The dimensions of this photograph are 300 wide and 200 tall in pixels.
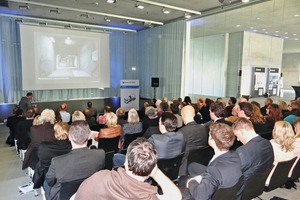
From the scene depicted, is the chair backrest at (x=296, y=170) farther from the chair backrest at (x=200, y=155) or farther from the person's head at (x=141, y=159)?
the person's head at (x=141, y=159)

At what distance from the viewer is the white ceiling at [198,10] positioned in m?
6.99

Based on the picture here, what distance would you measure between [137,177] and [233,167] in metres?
0.99

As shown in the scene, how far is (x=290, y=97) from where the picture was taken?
721 centimetres

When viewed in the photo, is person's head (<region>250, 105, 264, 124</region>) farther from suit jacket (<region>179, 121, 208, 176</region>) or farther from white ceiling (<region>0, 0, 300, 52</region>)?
white ceiling (<region>0, 0, 300, 52</region>)

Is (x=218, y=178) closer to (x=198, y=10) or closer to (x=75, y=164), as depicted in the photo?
(x=75, y=164)

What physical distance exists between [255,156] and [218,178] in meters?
0.79

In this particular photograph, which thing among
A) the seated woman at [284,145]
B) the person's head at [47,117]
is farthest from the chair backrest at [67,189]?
the seated woman at [284,145]

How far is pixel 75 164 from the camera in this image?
2076 millimetres

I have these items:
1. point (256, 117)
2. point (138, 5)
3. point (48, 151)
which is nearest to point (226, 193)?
point (48, 151)

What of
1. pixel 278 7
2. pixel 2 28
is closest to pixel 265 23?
pixel 278 7

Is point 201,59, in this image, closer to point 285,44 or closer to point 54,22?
point 285,44

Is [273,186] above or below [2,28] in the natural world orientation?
below

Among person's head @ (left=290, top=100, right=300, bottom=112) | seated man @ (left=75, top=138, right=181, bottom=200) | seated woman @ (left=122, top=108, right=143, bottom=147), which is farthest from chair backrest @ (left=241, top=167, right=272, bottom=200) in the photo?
person's head @ (left=290, top=100, right=300, bottom=112)

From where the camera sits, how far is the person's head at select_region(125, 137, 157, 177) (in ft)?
4.38
